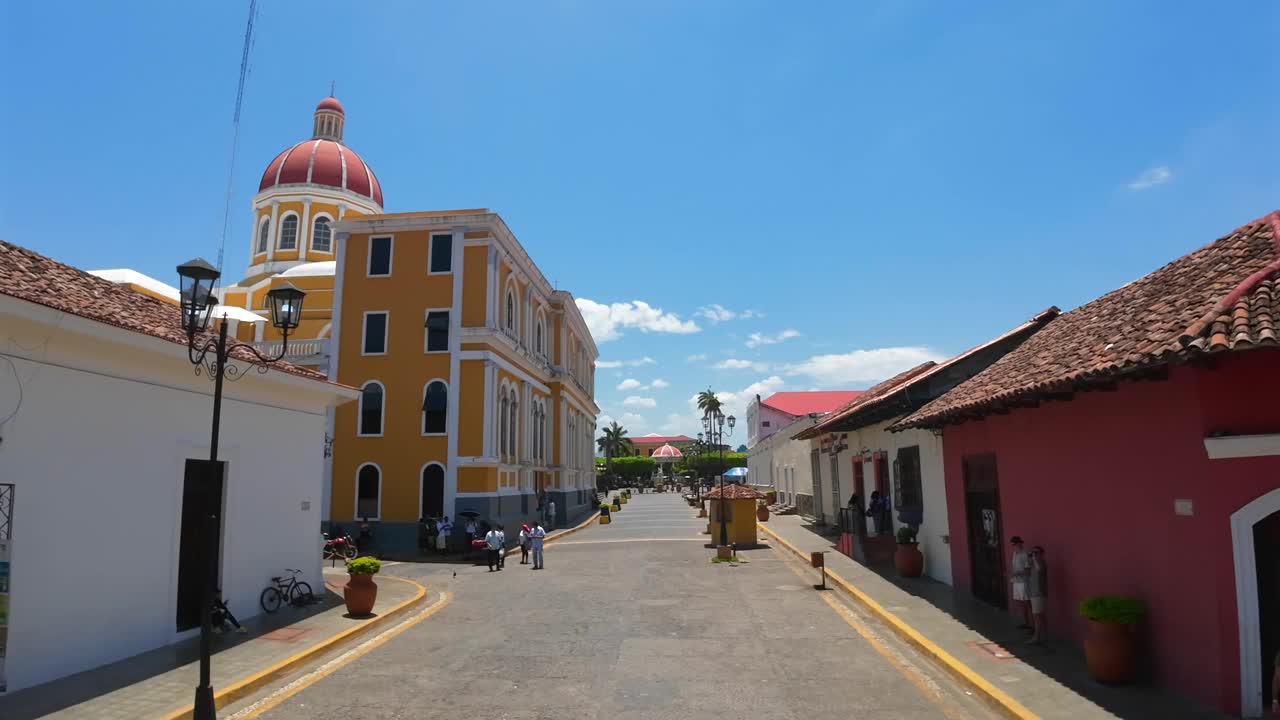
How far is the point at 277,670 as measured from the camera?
934 cm

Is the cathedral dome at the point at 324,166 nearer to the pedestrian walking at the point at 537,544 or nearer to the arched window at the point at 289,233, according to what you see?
the arched window at the point at 289,233

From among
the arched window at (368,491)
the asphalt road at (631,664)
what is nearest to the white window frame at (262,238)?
the arched window at (368,491)

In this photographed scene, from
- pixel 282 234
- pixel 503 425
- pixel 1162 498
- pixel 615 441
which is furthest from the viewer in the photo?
pixel 615 441

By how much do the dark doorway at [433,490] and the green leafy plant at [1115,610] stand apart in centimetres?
2212

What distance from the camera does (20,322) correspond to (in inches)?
323

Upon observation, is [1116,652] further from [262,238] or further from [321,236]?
[262,238]

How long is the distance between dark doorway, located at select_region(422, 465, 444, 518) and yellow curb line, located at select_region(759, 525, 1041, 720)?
628 inches

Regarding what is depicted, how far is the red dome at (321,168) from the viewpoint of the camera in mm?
39594

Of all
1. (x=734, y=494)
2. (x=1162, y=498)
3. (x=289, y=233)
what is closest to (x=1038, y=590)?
(x=1162, y=498)

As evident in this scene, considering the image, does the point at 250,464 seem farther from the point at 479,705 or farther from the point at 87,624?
the point at 479,705

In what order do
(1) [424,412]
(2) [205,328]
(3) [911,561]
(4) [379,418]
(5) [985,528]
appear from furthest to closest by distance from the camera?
1. (4) [379,418]
2. (1) [424,412]
3. (3) [911,561]
4. (5) [985,528]
5. (2) [205,328]

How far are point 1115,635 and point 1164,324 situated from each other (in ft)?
10.7

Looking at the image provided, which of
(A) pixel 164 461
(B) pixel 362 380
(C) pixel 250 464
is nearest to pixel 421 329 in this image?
(B) pixel 362 380

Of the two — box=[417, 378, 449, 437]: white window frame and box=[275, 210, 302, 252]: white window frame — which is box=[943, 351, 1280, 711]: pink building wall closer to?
box=[417, 378, 449, 437]: white window frame
